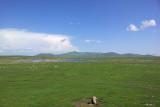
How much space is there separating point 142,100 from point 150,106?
2.81 m

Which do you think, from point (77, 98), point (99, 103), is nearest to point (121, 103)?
point (99, 103)

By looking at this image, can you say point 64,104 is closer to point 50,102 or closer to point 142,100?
point 50,102

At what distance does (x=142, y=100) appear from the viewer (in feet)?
65.5

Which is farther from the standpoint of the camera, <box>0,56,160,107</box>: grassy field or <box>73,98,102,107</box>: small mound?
<box>0,56,160,107</box>: grassy field

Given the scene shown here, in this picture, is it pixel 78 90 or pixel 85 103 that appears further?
pixel 78 90

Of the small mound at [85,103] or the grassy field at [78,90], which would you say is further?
the grassy field at [78,90]

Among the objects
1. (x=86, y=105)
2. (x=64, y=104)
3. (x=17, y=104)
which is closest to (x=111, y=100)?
(x=86, y=105)

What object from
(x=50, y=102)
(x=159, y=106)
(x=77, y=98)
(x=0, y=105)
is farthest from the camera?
(x=77, y=98)

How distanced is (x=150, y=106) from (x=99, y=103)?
7.83m

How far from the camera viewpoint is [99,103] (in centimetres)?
1894

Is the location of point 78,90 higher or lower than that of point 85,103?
lower

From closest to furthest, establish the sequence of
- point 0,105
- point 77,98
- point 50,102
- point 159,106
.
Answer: point 159,106
point 0,105
point 50,102
point 77,98

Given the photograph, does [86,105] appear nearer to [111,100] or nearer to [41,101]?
[111,100]

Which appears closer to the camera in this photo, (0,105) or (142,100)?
(0,105)
